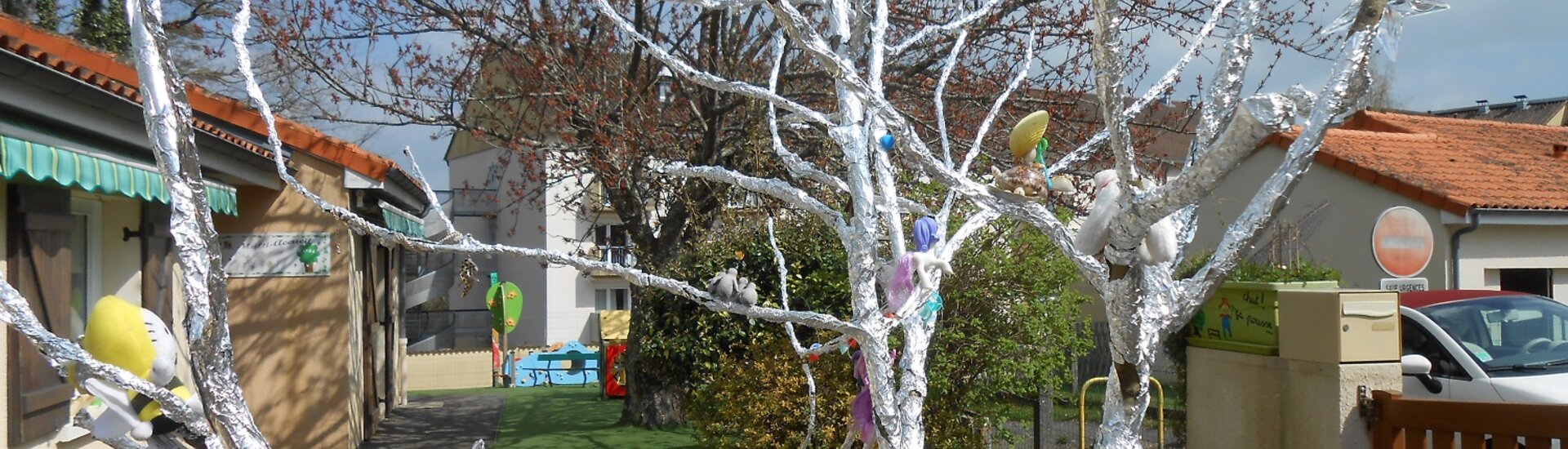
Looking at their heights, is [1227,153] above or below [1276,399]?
above

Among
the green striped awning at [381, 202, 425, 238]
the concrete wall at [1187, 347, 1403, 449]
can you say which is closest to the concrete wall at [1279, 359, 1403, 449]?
the concrete wall at [1187, 347, 1403, 449]

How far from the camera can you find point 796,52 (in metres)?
11.2

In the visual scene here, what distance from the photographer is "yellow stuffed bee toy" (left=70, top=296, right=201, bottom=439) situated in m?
2.11

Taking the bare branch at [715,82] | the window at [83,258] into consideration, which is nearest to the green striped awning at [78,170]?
the window at [83,258]

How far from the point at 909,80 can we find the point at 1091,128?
5.39 feet

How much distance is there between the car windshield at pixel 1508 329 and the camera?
23.4ft

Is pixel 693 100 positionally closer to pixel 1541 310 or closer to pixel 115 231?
pixel 115 231

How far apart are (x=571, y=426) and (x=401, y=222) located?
2665 millimetres

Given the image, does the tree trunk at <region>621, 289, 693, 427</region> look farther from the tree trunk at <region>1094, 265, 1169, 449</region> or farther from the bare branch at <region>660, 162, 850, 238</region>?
the tree trunk at <region>1094, 265, 1169, 449</region>

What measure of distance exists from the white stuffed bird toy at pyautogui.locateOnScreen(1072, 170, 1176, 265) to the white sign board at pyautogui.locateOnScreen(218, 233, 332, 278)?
8.37 meters

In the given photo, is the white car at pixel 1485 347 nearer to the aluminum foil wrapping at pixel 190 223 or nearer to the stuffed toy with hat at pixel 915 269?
the stuffed toy with hat at pixel 915 269

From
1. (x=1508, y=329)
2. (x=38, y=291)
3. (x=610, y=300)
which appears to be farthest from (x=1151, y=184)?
(x=610, y=300)

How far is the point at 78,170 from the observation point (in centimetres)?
498

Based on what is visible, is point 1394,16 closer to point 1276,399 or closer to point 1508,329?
point 1276,399
